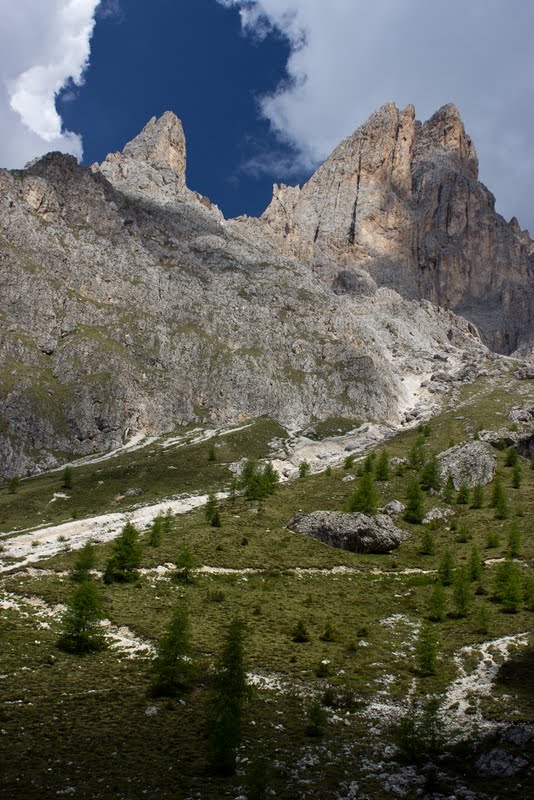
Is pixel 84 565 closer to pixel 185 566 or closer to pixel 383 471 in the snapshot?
pixel 185 566

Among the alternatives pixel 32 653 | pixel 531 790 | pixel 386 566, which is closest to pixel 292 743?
pixel 531 790

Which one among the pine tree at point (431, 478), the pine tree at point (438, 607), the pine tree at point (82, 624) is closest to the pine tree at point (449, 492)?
the pine tree at point (431, 478)

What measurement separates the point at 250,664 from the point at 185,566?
2565cm

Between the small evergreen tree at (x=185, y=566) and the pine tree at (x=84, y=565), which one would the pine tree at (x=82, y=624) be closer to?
the pine tree at (x=84, y=565)

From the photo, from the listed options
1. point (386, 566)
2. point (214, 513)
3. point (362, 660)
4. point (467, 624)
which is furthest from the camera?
point (214, 513)

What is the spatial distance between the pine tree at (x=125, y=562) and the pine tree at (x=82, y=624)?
Answer: 18.9 metres

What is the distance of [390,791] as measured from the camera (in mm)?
23922

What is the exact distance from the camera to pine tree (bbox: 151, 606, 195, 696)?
35906 millimetres

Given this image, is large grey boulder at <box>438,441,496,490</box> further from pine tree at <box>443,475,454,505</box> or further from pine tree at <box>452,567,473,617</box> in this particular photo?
pine tree at <box>452,567,473,617</box>

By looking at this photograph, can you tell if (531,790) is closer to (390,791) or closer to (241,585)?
(390,791)

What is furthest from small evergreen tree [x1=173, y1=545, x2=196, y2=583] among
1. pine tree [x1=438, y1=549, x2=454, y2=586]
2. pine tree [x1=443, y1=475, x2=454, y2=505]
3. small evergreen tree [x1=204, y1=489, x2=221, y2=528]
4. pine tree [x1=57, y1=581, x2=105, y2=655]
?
pine tree [x1=443, y1=475, x2=454, y2=505]

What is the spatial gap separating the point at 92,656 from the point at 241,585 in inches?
1061

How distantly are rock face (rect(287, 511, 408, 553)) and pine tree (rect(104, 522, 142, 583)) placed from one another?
31.4m

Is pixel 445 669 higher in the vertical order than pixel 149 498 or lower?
lower
